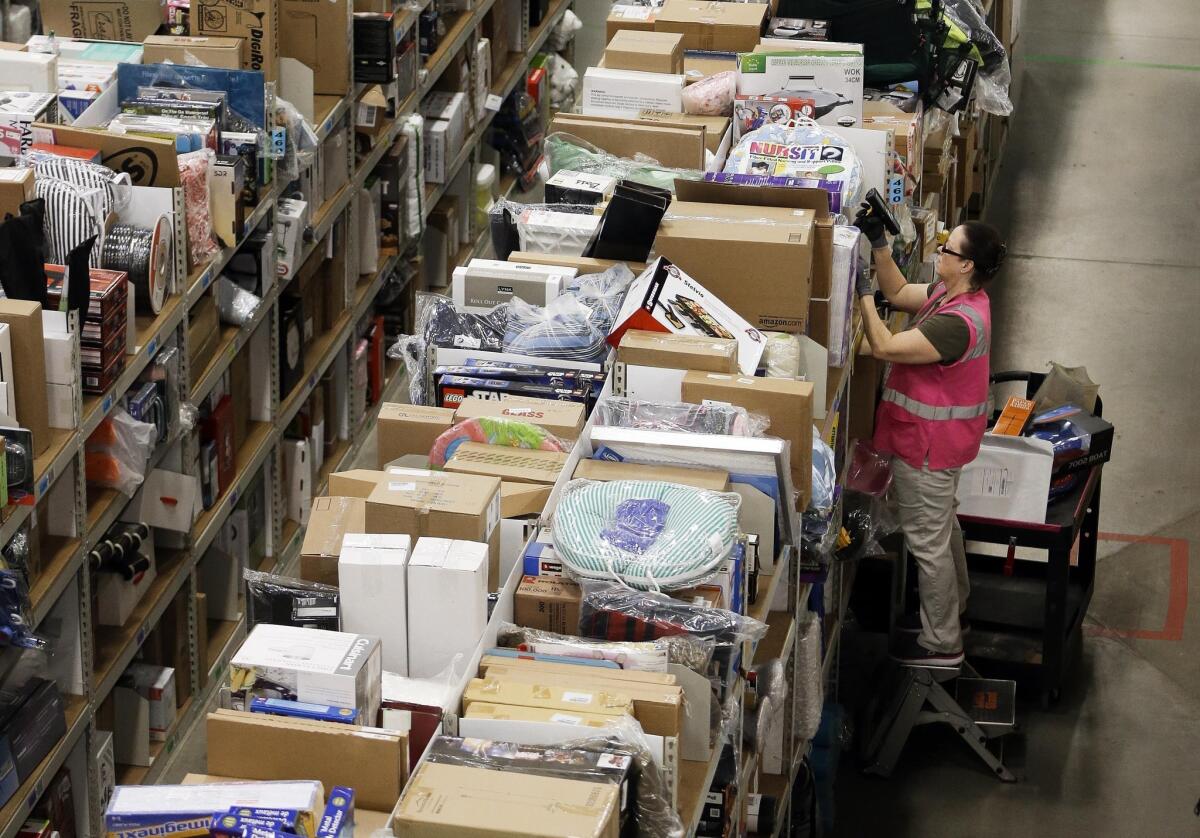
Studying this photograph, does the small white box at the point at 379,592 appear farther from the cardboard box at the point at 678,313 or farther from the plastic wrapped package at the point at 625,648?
the cardboard box at the point at 678,313

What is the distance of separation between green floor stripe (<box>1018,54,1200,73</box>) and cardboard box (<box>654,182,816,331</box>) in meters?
8.96

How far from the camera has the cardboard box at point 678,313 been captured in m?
5.01

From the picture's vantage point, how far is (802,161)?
624 cm

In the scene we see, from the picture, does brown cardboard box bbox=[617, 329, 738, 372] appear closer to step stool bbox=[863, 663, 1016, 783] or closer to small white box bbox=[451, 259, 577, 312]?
small white box bbox=[451, 259, 577, 312]

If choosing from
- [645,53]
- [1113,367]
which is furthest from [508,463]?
[1113,367]

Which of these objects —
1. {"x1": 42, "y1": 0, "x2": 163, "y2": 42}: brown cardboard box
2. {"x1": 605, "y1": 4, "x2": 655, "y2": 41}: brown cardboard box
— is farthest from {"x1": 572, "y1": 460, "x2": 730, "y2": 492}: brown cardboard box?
{"x1": 605, "y1": 4, "x2": 655, "y2": 41}: brown cardboard box

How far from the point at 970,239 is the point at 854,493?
0.99m

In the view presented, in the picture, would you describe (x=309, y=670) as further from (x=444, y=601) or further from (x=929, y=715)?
(x=929, y=715)

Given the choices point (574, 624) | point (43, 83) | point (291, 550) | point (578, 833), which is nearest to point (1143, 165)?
point (291, 550)

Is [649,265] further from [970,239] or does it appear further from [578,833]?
[578,833]

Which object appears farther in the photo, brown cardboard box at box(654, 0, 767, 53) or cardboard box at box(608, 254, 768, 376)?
brown cardboard box at box(654, 0, 767, 53)

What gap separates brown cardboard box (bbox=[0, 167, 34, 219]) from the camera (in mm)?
4758

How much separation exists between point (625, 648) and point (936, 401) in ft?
8.75

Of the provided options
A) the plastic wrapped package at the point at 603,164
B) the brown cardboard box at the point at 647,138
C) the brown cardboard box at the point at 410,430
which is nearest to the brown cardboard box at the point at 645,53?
the brown cardboard box at the point at 647,138
